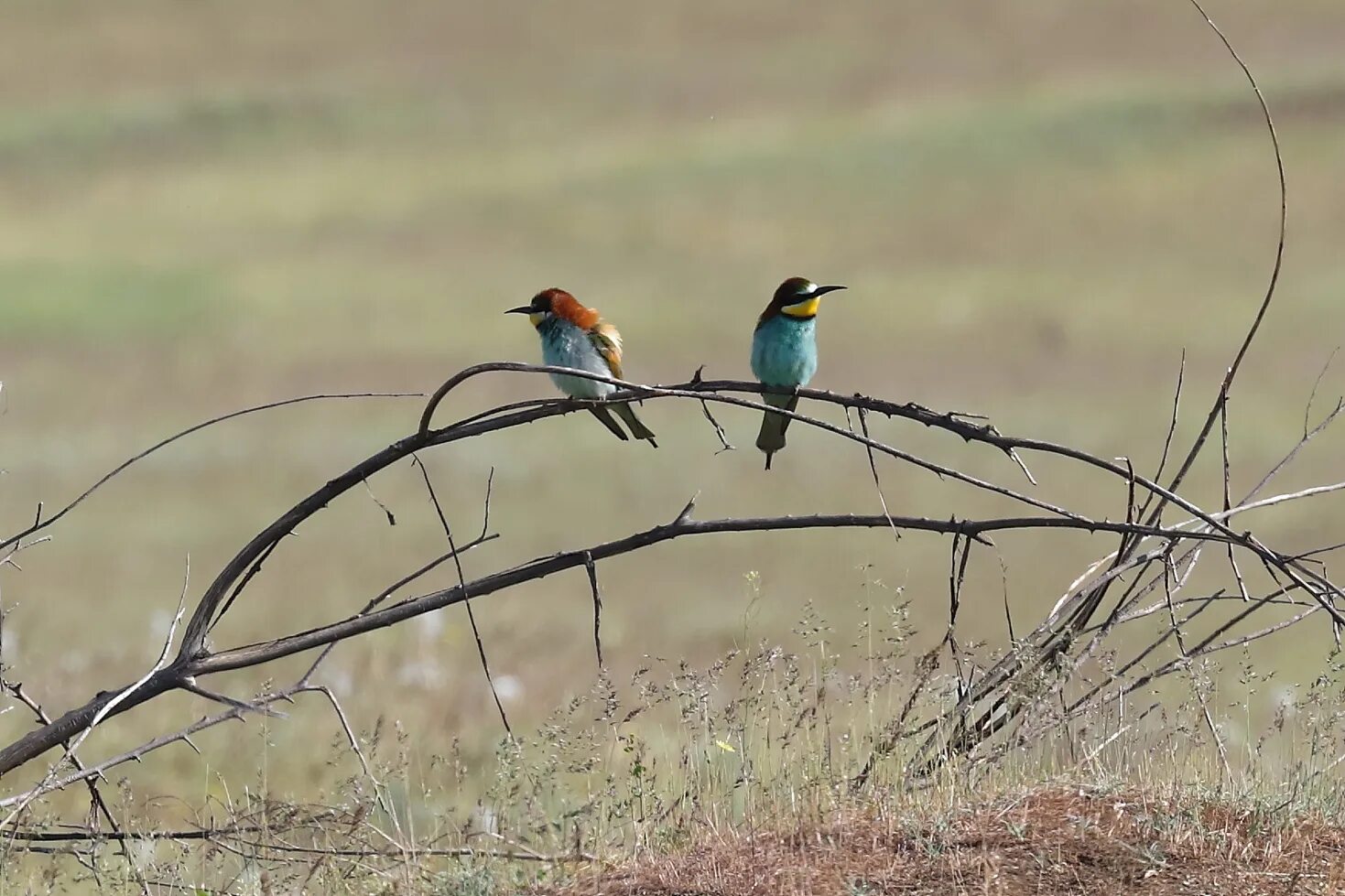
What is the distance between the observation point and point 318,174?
34.5 m

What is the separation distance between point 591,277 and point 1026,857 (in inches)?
927

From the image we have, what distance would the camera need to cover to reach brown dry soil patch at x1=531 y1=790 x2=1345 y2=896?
3.42 metres

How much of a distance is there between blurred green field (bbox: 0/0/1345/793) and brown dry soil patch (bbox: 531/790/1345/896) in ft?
1.74

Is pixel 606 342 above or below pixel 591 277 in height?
below

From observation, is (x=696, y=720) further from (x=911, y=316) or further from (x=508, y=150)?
(x=508, y=150)

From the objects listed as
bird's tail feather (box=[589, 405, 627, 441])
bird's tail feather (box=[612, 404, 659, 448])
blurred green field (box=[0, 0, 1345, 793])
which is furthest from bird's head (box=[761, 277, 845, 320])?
blurred green field (box=[0, 0, 1345, 793])

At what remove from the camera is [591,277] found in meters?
26.8

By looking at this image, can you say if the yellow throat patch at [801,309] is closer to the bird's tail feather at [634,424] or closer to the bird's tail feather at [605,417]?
the bird's tail feather at [634,424]

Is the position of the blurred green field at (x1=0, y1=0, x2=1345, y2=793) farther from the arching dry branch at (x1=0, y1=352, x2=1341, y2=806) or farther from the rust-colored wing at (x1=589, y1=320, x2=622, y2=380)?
the rust-colored wing at (x1=589, y1=320, x2=622, y2=380)

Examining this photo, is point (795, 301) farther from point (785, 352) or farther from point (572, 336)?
point (572, 336)

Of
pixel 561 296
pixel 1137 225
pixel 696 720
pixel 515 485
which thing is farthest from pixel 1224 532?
pixel 1137 225

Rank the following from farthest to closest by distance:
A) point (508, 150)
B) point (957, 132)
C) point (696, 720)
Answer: point (508, 150) → point (957, 132) → point (696, 720)

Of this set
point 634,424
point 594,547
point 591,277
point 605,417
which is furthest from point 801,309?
point 591,277

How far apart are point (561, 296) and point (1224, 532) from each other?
115 inches
